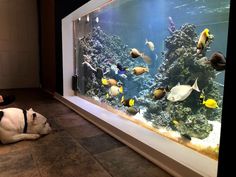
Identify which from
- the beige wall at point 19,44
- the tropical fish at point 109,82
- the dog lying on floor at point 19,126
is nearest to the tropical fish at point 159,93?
the tropical fish at point 109,82

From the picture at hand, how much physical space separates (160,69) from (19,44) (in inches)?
177

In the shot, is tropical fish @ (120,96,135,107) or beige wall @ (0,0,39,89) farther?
beige wall @ (0,0,39,89)

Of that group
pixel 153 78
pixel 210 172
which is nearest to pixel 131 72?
pixel 153 78

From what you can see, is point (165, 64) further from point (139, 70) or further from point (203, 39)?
point (203, 39)

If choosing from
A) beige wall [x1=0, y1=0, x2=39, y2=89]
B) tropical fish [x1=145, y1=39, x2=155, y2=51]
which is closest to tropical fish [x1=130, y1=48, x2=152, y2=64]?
tropical fish [x1=145, y1=39, x2=155, y2=51]

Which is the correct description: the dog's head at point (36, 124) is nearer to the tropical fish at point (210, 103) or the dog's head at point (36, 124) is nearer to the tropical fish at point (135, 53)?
the tropical fish at point (135, 53)

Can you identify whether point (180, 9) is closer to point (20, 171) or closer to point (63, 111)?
point (20, 171)

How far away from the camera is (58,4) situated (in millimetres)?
4027

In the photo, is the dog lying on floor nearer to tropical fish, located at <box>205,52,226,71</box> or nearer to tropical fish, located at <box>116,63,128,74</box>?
tropical fish, located at <box>116,63,128,74</box>

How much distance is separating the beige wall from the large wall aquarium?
7.17 ft

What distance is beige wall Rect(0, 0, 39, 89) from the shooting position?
18.0 ft

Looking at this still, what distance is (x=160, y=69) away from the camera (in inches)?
94.0

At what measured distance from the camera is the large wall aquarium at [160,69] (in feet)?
5.56

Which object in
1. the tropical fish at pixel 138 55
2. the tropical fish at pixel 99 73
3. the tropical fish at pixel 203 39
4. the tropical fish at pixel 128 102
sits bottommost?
the tropical fish at pixel 128 102
